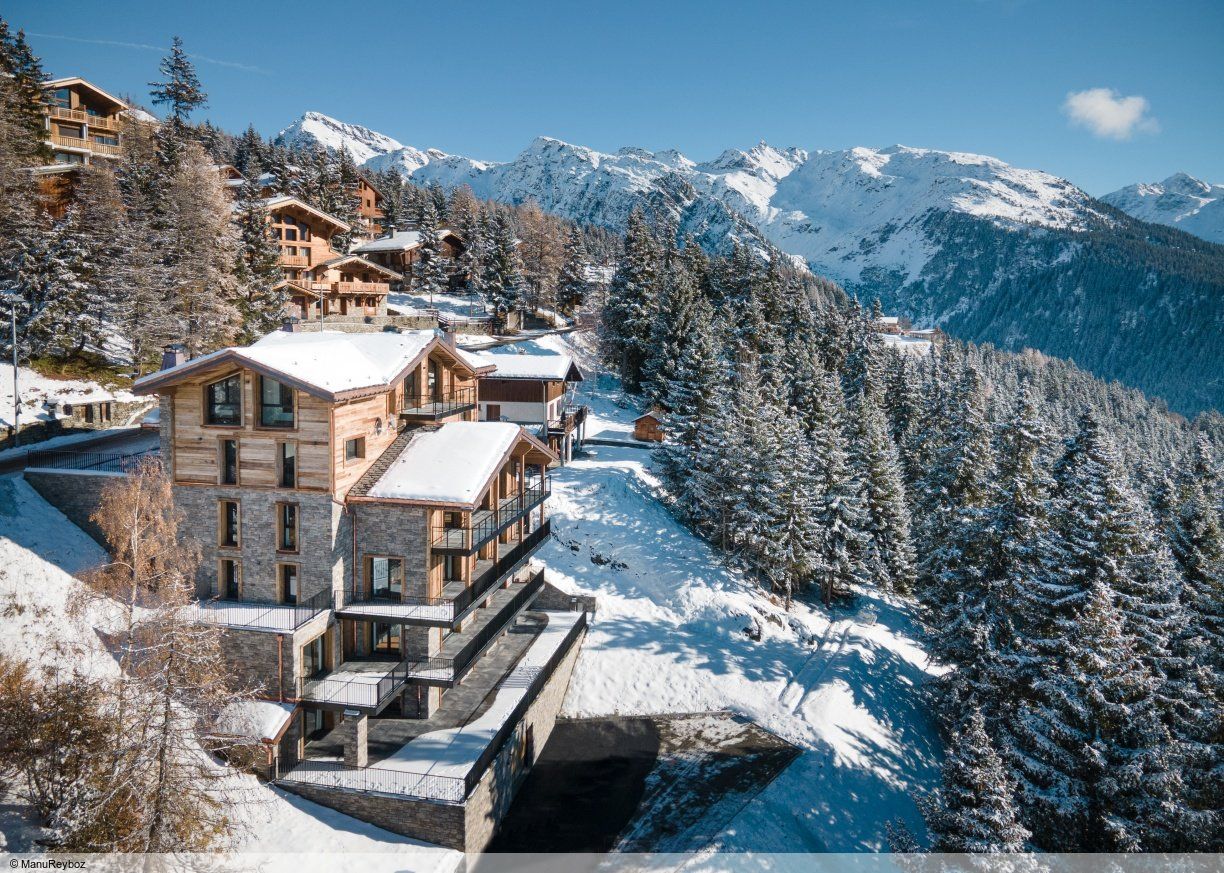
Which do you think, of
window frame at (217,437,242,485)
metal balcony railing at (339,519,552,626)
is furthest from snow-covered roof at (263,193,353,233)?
metal balcony railing at (339,519,552,626)

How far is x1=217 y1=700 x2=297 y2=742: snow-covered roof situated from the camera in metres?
17.7

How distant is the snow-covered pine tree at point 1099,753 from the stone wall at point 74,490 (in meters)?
31.2

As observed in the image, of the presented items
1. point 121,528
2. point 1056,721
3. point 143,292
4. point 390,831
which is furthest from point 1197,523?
point 143,292

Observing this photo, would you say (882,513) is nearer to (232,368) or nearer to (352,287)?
(232,368)

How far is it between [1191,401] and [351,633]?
24088cm

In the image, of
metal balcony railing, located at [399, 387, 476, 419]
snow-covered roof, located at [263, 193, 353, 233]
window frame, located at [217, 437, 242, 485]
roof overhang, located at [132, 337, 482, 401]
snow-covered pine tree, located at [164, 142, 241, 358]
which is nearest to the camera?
roof overhang, located at [132, 337, 482, 401]

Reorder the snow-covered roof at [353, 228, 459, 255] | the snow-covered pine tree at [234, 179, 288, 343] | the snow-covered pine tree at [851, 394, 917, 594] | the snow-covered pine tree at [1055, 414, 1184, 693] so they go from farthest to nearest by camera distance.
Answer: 1. the snow-covered roof at [353, 228, 459, 255]
2. the snow-covered pine tree at [851, 394, 917, 594]
3. the snow-covered pine tree at [234, 179, 288, 343]
4. the snow-covered pine tree at [1055, 414, 1184, 693]

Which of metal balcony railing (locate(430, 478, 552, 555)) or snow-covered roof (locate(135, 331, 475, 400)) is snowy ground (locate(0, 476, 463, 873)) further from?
metal balcony railing (locate(430, 478, 552, 555))

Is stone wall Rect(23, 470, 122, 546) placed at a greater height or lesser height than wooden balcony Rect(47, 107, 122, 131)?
lesser

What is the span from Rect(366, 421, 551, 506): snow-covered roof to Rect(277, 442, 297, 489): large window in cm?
235

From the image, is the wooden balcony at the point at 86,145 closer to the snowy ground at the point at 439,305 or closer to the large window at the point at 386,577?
the snowy ground at the point at 439,305

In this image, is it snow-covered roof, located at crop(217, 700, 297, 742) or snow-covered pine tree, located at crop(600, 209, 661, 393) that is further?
snow-covered pine tree, located at crop(600, 209, 661, 393)

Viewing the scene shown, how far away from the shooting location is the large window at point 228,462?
2111cm

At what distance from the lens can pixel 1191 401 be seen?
190 metres
